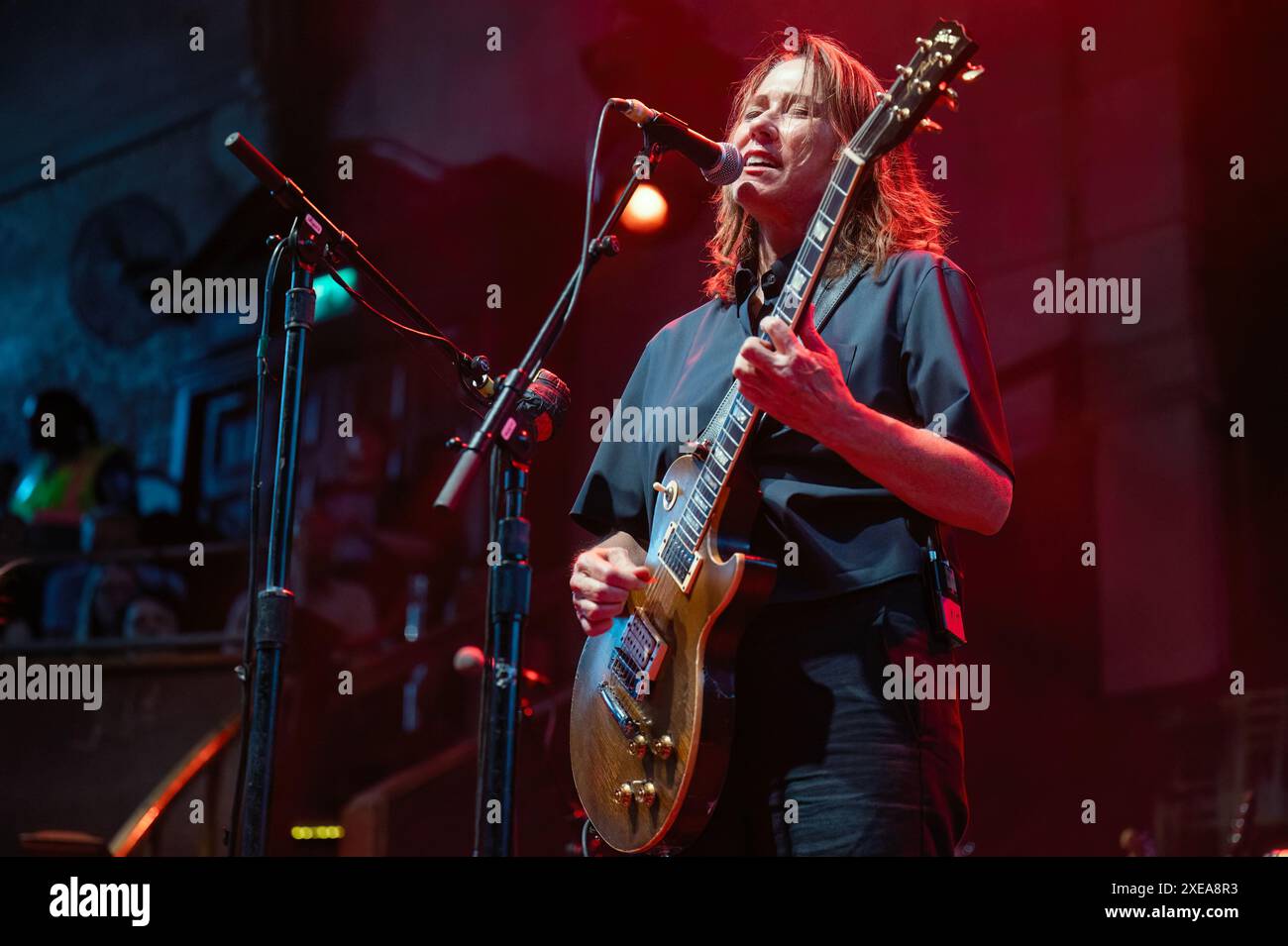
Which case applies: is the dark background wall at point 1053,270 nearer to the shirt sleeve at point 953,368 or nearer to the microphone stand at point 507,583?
the microphone stand at point 507,583

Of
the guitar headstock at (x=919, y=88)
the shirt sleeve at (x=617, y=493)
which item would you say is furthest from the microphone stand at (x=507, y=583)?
the guitar headstock at (x=919, y=88)

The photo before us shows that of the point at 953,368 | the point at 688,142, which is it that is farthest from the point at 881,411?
the point at 688,142

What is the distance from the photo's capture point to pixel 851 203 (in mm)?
2070

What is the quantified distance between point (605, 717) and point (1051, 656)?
8.85 feet

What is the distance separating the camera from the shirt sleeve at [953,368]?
6.41ft

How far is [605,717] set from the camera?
2.30 m

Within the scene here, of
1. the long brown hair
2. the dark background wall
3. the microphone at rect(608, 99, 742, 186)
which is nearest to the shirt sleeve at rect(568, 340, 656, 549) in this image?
the long brown hair

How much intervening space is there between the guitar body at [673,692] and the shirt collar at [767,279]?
419mm

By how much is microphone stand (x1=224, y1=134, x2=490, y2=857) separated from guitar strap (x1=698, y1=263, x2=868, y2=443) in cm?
63

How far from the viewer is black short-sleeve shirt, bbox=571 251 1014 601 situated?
196 centimetres

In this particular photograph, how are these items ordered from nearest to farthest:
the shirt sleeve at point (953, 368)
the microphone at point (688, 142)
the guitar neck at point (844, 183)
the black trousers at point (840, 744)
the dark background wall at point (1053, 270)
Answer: the black trousers at point (840, 744)
the shirt sleeve at point (953, 368)
the guitar neck at point (844, 183)
the microphone at point (688, 142)
the dark background wall at point (1053, 270)

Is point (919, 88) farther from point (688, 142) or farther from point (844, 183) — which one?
point (688, 142)
